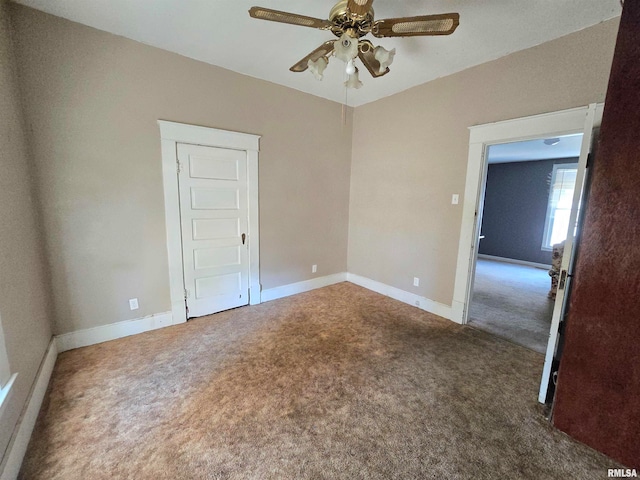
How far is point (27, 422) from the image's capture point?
4.79ft

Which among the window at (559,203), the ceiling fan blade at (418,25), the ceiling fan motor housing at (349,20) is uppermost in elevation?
the ceiling fan motor housing at (349,20)

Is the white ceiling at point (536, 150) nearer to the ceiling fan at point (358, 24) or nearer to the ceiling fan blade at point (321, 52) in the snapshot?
the ceiling fan at point (358, 24)

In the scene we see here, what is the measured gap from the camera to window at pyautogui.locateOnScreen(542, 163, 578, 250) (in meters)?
5.71

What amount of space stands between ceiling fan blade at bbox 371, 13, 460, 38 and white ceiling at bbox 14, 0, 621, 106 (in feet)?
1.63

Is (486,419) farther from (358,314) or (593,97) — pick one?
(593,97)

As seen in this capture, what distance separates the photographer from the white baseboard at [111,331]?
7.54 feet

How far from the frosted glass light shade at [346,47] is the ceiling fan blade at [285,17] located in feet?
0.40

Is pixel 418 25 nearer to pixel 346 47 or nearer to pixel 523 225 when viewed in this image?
pixel 346 47

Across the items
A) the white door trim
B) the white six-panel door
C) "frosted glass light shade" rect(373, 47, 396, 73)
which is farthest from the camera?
the white six-panel door

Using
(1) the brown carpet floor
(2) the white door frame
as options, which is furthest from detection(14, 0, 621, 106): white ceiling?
(1) the brown carpet floor

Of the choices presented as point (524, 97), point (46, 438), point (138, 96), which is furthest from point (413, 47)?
point (46, 438)

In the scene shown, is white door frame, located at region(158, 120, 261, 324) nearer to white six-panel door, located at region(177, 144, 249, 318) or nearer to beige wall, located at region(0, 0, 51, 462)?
white six-panel door, located at region(177, 144, 249, 318)

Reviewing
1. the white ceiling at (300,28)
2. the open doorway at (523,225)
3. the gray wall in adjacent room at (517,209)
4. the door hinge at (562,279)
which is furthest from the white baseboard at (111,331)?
the gray wall in adjacent room at (517,209)

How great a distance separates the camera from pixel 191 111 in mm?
2674
